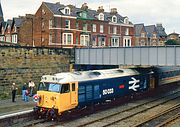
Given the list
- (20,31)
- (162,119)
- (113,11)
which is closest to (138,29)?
(113,11)

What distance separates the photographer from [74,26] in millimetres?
52375

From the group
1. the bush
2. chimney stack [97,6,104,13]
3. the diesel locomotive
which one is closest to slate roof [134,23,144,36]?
chimney stack [97,6,104,13]

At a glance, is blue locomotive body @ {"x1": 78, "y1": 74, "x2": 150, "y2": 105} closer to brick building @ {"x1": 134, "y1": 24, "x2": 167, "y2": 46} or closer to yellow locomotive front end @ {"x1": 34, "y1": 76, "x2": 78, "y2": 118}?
yellow locomotive front end @ {"x1": 34, "y1": 76, "x2": 78, "y2": 118}

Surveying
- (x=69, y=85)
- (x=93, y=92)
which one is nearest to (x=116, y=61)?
(x=93, y=92)

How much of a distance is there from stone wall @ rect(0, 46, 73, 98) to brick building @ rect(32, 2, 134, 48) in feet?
49.6

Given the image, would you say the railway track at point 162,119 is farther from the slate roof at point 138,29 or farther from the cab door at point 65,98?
the slate roof at point 138,29

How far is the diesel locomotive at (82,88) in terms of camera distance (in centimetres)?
1921

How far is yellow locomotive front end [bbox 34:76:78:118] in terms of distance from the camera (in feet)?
62.3

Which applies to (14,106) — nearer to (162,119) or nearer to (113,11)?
(162,119)

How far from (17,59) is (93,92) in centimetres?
1141

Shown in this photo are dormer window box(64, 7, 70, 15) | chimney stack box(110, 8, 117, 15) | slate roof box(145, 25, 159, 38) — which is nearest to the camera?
dormer window box(64, 7, 70, 15)

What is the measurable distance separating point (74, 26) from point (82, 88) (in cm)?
3268

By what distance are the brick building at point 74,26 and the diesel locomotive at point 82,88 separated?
24011mm

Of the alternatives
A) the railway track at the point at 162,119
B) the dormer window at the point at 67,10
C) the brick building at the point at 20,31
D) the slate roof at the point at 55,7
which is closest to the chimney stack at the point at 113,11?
the dormer window at the point at 67,10
